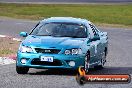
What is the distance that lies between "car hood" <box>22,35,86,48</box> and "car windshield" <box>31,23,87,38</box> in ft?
1.36

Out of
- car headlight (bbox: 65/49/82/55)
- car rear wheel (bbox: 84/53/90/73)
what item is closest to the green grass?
car rear wheel (bbox: 84/53/90/73)

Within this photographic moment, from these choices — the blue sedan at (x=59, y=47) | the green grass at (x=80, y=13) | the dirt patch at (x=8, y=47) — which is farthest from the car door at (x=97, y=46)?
the green grass at (x=80, y=13)

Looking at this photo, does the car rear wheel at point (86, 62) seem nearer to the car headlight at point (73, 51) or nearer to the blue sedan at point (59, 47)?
the blue sedan at point (59, 47)

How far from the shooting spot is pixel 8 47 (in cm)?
2233

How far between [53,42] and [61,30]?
1290mm

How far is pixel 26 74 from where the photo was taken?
14.4 meters

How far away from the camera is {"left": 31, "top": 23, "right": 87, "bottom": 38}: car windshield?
15320 millimetres

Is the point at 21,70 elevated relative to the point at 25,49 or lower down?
lower down

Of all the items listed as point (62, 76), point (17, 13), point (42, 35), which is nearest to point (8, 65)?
point (42, 35)

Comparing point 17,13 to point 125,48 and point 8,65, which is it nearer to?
point 125,48

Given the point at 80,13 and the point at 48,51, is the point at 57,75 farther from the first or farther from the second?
the point at 80,13


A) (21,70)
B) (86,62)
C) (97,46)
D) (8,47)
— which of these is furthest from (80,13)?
(21,70)

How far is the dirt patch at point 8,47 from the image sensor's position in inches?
792

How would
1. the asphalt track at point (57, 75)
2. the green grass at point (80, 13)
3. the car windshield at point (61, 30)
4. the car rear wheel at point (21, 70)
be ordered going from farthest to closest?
the green grass at point (80, 13) → the car windshield at point (61, 30) → the car rear wheel at point (21, 70) → the asphalt track at point (57, 75)
